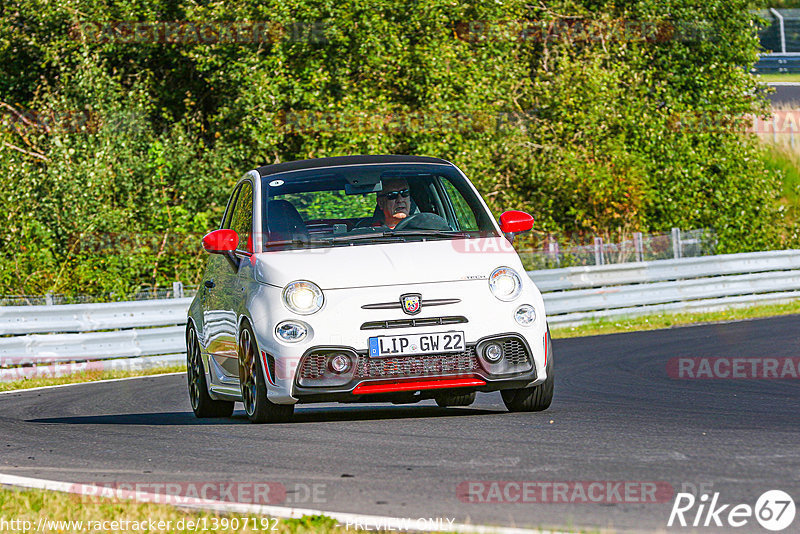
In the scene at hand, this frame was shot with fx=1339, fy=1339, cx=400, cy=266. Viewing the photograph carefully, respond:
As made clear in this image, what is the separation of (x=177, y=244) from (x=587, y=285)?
7.82 metres

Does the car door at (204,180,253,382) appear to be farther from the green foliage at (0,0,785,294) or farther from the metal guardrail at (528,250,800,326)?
the green foliage at (0,0,785,294)

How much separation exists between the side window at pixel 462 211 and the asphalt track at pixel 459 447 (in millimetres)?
1251

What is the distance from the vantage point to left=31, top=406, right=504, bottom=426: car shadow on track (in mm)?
8820

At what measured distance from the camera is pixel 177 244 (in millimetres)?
24297

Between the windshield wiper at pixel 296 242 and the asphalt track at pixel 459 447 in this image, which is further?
the windshield wiper at pixel 296 242

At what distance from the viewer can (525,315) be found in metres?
8.16

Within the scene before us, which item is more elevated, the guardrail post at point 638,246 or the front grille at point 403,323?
the front grille at point 403,323

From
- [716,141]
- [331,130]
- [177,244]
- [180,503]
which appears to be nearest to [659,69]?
[716,141]

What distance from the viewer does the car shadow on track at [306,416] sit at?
8.82 m

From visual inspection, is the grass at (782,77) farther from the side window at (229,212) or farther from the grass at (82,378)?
the side window at (229,212)
